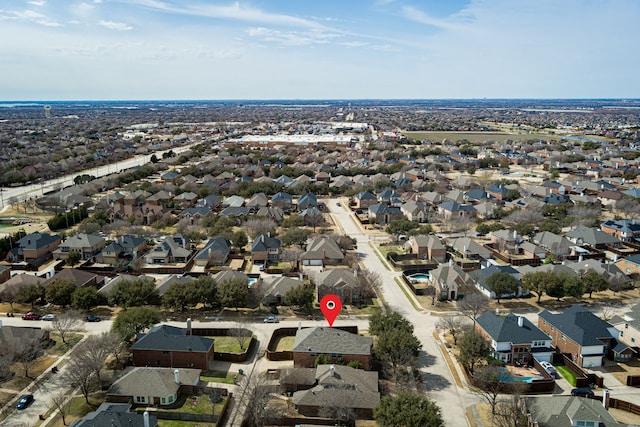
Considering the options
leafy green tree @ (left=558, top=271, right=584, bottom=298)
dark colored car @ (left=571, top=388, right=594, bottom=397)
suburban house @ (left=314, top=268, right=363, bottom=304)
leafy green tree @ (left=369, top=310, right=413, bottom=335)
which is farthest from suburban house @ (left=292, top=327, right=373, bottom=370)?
leafy green tree @ (left=558, top=271, right=584, bottom=298)

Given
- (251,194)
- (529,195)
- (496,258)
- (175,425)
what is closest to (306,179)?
(251,194)

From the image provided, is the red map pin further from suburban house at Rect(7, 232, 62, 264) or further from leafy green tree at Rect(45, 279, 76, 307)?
suburban house at Rect(7, 232, 62, 264)

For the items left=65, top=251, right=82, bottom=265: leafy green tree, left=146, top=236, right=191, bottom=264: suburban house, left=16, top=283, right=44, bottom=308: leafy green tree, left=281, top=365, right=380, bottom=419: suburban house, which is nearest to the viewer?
left=281, top=365, right=380, bottom=419: suburban house

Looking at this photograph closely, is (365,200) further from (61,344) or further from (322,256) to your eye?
(61,344)

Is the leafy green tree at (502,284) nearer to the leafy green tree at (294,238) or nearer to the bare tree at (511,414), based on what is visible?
the bare tree at (511,414)

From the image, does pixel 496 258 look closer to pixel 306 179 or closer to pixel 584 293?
pixel 584 293

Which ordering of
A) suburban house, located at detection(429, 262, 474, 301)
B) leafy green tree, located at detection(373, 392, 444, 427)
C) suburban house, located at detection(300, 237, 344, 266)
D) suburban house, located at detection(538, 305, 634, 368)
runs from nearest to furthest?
leafy green tree, located at detection(373, 392, 444, 427), suburban house, located at detection(538, 305, 634, 368), suburban house, located at detection(429, 262, 474, 301), suburban house, located at detection(300, 237, 344, 266)

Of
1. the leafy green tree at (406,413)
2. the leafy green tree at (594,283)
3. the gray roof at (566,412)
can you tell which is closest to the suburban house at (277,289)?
the leafy green tree at (406,413)

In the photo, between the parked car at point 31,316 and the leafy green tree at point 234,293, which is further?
the leafy green tree at point 234,293
